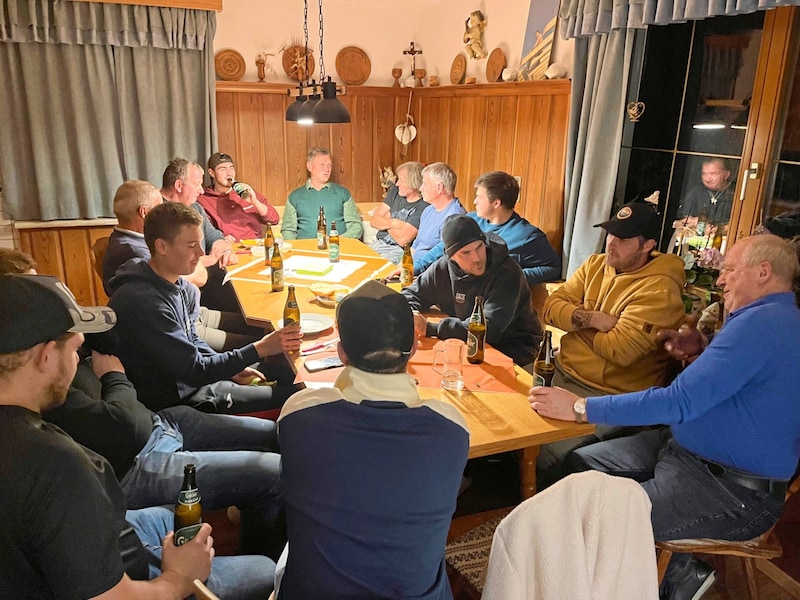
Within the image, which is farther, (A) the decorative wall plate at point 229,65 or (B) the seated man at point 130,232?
(A) the decorative wall plate at point 229,65

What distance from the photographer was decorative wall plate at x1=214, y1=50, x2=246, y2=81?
4930mm

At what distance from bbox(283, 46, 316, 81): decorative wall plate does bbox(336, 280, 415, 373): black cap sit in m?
4.29

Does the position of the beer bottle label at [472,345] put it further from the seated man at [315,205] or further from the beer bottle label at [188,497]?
the seated man at [315,205]

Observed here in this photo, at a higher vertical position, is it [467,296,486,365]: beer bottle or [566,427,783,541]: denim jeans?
[467,296,486,365]: beer bottle

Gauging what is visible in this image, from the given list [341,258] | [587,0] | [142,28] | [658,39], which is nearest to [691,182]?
[658,39]

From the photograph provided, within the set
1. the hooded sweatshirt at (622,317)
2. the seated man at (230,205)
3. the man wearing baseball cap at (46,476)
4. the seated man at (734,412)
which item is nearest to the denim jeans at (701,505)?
the seated man at (734,412)

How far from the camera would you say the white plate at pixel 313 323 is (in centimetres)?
239

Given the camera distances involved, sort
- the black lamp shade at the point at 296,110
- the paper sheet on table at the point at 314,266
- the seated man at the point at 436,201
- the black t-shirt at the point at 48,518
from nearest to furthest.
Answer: the black t-shirt at the point at 48,518 < the paper sheet on table at the point at 314,266 < the black lamp shade at the point at 296,110 < the seated man at the point at 436,201

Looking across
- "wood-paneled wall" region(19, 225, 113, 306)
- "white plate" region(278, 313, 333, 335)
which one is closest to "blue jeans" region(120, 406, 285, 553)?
"white plate" region(278, 313, 333, 335)

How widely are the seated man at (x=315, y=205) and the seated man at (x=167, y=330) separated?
99.4 inches

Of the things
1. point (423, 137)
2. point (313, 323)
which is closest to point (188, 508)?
point (313, 323)

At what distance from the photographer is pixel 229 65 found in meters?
4.96

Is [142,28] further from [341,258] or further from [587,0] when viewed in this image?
[587,0]

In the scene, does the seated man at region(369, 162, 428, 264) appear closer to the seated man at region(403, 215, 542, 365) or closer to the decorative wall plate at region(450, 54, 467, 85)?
the decorative wall plate at region(450, 54, 467, 85)
